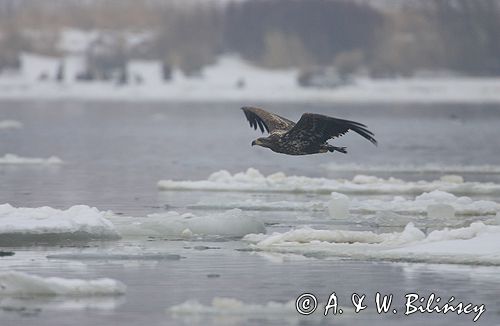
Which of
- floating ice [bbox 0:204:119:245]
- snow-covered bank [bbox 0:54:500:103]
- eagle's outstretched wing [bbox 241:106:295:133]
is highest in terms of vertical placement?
snow-covered bank [bbox 0:54:500:103]

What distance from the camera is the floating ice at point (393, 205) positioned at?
17.1 metres

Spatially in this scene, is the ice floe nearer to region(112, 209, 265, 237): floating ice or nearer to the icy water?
the icy water

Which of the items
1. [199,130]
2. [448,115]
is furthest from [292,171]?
[448,115]

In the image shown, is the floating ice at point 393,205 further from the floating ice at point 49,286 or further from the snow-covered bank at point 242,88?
the snow-covered bank at point 242,88

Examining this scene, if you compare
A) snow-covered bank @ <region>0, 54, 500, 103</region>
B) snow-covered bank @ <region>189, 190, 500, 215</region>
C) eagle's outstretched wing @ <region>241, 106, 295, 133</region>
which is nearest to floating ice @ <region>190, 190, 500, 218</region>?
snow-covered bank @ <region>189, 190, 500, 215</region>

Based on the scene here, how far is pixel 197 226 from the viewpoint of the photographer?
15148 mm

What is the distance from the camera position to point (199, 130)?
40500mm

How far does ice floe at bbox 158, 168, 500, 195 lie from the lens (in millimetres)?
19844

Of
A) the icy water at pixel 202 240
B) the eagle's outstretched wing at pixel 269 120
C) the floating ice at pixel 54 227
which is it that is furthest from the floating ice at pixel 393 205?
the floating ice at pixel 54 227

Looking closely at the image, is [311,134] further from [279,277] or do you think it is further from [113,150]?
[113,150]

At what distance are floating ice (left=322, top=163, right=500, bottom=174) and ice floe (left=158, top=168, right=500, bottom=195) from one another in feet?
9.50

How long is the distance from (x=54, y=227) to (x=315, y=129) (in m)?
2.70

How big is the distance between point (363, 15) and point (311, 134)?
211ft

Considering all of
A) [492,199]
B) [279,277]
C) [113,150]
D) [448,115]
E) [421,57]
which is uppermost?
[421,57]
